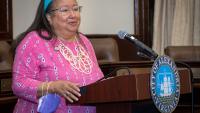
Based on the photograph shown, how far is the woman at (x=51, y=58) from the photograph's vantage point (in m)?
1.85

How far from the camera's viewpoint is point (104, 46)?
4273 millimetres

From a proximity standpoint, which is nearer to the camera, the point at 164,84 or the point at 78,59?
the point at 164,84

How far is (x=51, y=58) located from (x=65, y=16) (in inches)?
8.2

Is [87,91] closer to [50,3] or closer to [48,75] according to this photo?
[48,75]

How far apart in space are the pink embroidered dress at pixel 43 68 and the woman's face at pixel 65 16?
73 millimetres

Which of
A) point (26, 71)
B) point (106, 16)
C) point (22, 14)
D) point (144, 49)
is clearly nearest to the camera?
point (144, 49)

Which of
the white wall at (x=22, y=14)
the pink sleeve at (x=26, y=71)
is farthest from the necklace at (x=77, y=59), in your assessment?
the white wall at (x=22, y=14)

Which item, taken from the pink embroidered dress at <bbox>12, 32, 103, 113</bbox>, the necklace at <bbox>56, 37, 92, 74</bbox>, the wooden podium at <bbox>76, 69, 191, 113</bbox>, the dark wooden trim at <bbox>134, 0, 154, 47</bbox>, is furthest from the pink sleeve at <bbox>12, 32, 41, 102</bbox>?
the dark wooden trim at <bbox>134, 0, 154, 47</bbox>

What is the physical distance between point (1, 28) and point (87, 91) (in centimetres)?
286

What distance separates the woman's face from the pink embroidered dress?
73 mm

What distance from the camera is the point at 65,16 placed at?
195 centimetres

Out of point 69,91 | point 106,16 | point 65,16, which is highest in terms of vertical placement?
point 65,16

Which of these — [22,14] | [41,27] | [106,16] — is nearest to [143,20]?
[106,16]

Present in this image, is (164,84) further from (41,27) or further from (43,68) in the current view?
(41,27)
